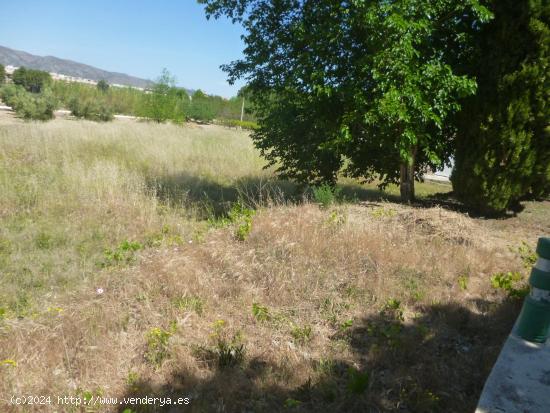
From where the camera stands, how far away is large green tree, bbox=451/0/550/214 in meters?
5.55

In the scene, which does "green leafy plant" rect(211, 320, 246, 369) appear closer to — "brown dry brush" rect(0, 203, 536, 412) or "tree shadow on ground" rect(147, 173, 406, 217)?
"brown dry brush" rect(0, 203, 536, 412)

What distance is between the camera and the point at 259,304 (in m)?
3.85

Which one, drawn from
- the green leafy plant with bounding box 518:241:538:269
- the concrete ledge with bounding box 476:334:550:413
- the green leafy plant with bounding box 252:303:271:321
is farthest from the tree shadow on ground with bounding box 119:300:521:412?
the green leafy plant with bounding box 518:241:538:269

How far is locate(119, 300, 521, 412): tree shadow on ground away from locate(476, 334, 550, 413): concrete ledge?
1.26ft

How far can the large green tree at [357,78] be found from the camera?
535cm

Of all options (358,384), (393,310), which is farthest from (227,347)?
(393,310)

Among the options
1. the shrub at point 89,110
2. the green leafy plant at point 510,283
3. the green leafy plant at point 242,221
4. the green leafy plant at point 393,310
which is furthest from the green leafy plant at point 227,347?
the shrub at point 89,110

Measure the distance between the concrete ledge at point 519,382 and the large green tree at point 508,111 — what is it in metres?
4.05

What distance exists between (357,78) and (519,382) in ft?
15.5

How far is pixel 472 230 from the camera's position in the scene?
17.4ft

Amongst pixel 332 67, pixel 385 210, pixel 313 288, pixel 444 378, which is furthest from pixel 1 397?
pixel 332 67

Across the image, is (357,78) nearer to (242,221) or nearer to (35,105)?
(242,221)

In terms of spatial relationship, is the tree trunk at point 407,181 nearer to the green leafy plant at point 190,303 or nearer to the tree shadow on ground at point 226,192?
the tree shadow on ground at point 226,192

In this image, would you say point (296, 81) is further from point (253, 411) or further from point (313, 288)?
point (253, 411)
